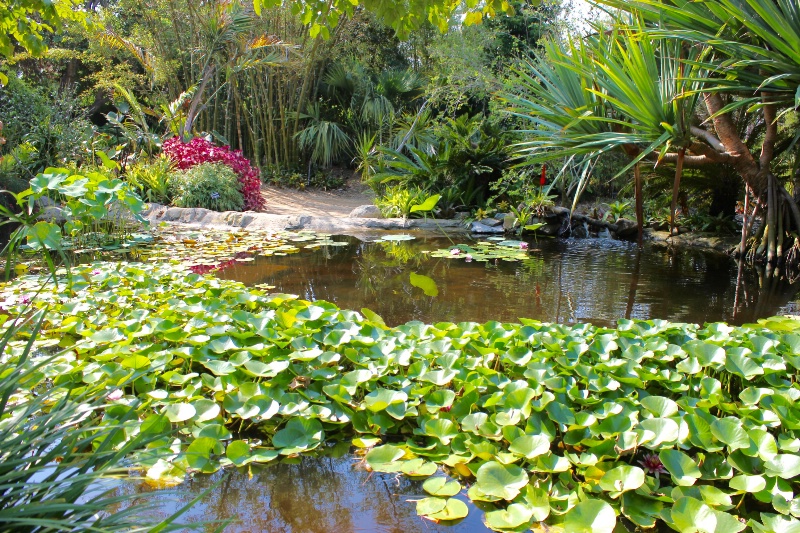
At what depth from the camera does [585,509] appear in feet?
4.79

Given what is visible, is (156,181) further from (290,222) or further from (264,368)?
(264,368)

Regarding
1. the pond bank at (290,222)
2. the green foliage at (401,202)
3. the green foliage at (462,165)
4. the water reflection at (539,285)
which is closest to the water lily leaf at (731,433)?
the water reflection at (539,285)

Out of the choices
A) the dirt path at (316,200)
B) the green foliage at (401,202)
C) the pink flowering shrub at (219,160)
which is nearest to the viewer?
the green foliage at (401,202)

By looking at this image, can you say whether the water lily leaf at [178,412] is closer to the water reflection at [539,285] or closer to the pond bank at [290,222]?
the water reflection at [539,285]

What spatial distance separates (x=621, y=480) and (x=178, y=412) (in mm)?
1313

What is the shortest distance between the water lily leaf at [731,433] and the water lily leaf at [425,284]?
2632 mm

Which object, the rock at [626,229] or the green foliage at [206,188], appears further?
the green foliage at [206,188]

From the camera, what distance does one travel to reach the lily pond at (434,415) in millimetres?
1578

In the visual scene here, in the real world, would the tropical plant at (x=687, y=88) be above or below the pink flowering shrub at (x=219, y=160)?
above

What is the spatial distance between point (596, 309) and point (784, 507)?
2.44m

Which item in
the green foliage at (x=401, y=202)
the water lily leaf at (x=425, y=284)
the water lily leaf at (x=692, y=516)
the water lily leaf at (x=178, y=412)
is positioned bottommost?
the water lily leaf at (x=425, y=284)

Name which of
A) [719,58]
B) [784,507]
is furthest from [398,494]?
[719,58]

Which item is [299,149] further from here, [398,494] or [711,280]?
[398,494]

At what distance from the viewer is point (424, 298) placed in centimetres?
418
